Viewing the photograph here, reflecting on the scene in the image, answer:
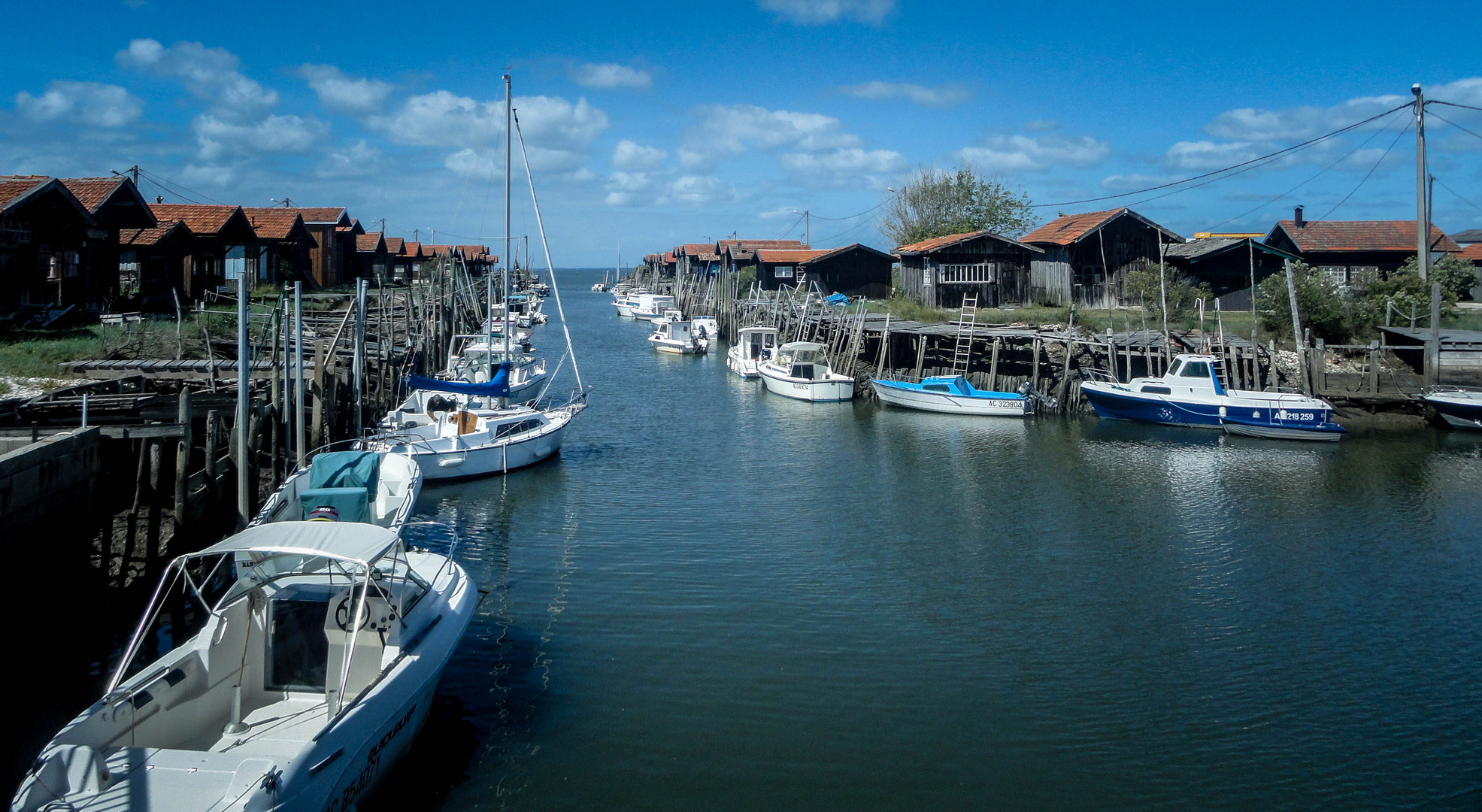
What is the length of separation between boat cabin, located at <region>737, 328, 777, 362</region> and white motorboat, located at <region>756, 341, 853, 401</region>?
5249mm

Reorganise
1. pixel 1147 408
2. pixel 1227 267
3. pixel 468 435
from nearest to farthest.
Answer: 1. pixel 468 435
2. pixel 1147 408
3. pixel 1227 267

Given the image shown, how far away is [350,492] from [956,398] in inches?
896

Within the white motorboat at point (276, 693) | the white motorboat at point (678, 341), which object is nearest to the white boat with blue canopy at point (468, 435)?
the white motorboat at point (276, 693)

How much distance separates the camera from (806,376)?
37.3 m

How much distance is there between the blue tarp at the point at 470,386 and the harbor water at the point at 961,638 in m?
2.50

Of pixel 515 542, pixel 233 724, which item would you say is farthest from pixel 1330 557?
pixel 233 724

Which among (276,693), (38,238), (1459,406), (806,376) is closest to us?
(276,693)

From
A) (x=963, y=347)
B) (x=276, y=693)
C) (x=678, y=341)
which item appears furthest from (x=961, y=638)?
(x=678, y=341)

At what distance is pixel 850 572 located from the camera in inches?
659

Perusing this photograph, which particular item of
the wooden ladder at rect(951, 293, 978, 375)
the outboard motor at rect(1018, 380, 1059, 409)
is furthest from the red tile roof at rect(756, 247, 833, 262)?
the outboard motor at rect(1018, 380, 1059, 409)

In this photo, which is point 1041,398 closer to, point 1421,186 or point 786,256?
point 1421,186

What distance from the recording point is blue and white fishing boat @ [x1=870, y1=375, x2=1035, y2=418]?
32500 mm

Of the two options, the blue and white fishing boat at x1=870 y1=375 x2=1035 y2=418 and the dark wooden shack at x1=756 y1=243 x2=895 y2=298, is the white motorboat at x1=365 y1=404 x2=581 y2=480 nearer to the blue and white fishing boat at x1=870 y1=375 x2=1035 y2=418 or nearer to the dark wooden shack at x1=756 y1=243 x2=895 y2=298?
the blue and white fishing boat at x1=870 y1=375 x2=1035 y2=418

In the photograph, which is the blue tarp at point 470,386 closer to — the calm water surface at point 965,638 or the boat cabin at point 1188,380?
the calm water surface at point 965,638
